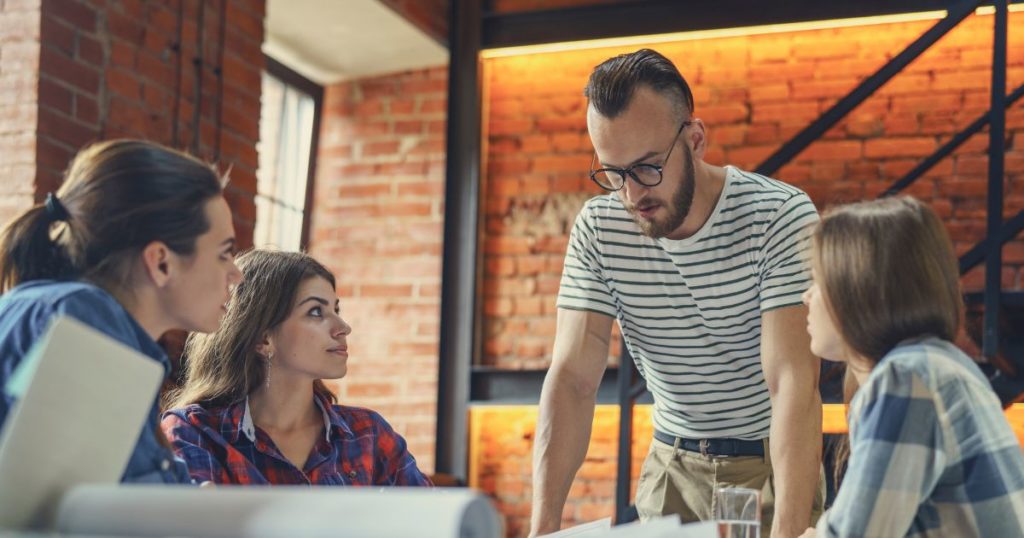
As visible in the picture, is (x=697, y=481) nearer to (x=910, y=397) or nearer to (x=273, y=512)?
(x=910, y=397)

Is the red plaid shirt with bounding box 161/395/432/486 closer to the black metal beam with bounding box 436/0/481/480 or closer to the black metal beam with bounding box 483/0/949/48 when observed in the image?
the black metal beam with bounding box 436/0/481/480

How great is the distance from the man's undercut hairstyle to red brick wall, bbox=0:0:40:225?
1.65m

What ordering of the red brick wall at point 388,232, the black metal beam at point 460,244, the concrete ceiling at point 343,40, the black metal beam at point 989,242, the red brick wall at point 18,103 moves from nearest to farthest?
the red brick wall at point 18,103
the black metal beam at point 989,242
the concrete ceiling at point 343,40
the black metal beam at point 460,244
the red brick wall at point 388,232

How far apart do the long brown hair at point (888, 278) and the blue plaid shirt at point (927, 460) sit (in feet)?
0.19

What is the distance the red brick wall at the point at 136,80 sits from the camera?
3234 mm

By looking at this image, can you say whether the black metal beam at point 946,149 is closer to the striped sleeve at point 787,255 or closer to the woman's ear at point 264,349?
the striped sleeve at point 787,255

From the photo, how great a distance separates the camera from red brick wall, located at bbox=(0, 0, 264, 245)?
323cm

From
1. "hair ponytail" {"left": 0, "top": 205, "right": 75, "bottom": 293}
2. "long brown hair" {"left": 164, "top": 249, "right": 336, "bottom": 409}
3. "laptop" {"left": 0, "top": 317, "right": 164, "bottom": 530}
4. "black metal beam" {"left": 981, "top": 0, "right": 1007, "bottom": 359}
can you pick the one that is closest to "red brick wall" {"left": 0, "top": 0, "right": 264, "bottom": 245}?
"long brown hair" {"left": 164, "top": 249, "right": 336, "bottom": 409}

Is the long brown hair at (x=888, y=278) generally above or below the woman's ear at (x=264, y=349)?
above

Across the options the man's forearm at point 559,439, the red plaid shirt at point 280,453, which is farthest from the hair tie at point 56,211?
the man's forearm at point 559,439

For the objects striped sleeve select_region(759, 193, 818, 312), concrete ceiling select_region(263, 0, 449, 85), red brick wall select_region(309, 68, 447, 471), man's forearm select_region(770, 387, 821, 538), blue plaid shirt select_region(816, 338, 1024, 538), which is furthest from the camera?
red brick wall select_region(309, 68, 447, 471)

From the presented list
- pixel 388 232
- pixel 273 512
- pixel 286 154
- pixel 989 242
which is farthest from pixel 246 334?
pixel 286 154

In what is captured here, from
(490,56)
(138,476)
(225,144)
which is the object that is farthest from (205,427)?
(490,56)

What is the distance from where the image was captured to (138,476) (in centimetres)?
126
